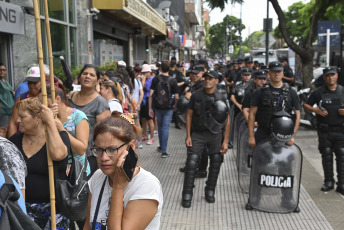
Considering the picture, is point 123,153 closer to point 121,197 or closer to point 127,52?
point 121,197

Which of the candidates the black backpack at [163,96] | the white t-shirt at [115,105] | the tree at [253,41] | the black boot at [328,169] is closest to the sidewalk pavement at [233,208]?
the black boot at [328,169]

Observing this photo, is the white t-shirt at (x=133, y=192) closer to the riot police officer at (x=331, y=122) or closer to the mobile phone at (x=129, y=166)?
the mobile phone at (x=129, y=166)

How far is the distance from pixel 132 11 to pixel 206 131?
34.7ft

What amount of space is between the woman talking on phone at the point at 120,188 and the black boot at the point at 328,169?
4.44 meters

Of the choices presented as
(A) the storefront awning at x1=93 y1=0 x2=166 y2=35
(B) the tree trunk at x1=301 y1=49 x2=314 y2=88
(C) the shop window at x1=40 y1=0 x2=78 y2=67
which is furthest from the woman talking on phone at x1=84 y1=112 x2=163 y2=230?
(A) the storefront awning at x1=93 y1=0 x2=166 y2=35

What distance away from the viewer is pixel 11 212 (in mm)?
1773

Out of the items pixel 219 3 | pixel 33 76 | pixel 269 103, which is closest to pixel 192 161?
pixel 269 103

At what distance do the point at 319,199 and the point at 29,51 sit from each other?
6.79m

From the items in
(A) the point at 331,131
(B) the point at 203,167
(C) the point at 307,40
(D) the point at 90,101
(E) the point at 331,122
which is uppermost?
(C) the point at 307,40

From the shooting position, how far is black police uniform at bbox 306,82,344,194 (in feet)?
19.7

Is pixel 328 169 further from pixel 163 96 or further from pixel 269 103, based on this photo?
pixel 163 96

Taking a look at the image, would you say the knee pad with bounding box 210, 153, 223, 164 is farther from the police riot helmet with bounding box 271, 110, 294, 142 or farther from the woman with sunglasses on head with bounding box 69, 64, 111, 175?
the woman with sunglasses on head with bounding box 69, 64, 111, 175

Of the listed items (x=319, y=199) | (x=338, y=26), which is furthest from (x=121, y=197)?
(x=338, y=26)

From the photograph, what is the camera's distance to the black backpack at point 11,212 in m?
1.73
